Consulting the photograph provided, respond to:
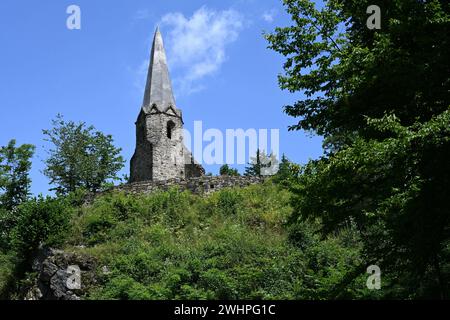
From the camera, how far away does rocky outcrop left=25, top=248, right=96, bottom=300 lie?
56.0 ft

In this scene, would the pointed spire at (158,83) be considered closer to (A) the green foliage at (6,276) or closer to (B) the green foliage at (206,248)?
(B) the green foliage at (206,248)

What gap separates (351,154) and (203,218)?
13.5 m

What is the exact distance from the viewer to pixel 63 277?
57.1 feet

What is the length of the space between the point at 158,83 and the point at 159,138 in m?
5.52

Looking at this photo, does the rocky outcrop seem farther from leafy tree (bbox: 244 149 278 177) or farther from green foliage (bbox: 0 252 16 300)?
leafy tree (bbox: 244 149 278 177)

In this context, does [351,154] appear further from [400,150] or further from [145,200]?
[145,200]

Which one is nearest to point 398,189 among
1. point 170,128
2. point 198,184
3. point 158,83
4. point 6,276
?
point 6,276

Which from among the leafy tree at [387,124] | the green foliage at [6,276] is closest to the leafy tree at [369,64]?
the leafy tree at [387,124]

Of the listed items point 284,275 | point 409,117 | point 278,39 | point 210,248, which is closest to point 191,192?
point 210,248

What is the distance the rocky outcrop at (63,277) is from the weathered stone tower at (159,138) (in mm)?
16787

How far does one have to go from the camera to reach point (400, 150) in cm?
901

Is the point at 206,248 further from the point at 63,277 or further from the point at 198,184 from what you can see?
the point at 198,184

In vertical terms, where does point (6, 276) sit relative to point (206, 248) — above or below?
below

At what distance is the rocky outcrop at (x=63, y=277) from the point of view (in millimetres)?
17078
